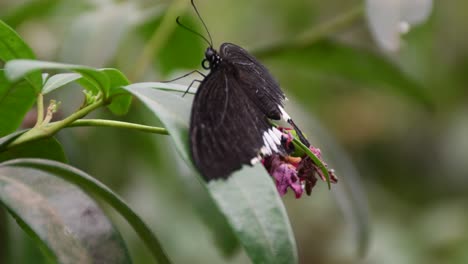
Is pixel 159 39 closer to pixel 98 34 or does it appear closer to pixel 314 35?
pixel 98 34

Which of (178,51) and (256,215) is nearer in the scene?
(256,215)

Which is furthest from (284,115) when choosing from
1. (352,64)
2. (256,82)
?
(352,64)

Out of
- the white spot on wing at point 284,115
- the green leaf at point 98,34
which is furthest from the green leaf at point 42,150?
the green leaf at point 98,34

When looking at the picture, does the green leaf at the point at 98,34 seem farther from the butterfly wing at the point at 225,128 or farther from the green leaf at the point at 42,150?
the butterfly wing at the point at 225,128

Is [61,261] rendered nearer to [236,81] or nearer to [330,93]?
[236,81]

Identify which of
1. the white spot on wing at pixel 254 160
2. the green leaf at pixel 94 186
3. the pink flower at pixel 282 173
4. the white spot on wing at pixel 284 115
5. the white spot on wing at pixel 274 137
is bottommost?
the green leaf at pixel 94 186

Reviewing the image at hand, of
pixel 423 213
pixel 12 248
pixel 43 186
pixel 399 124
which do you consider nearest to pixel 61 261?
pixel 43 186

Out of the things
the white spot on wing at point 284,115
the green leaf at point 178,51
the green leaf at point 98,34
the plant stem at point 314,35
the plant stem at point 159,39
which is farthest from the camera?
the green leaf at point 178,51
